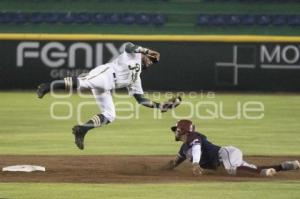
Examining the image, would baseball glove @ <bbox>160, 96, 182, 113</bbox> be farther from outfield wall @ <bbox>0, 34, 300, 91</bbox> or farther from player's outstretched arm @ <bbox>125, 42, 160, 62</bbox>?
outfield wall @ <bbox>0, 34, 300, 91</bbox>

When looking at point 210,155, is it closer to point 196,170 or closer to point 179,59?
point 196,170

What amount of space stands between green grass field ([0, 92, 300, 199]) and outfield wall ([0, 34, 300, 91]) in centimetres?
51

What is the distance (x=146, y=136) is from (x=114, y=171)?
4.63 meters

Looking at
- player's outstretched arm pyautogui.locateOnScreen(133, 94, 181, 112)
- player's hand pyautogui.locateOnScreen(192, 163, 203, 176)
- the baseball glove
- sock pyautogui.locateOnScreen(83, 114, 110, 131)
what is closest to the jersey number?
player's outstretched arm pyautogui.locateOnScreen(133, 94, 181, 112)

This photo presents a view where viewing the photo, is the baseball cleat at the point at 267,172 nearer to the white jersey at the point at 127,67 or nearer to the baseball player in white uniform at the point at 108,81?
the baseball player in white uniform at the point at 108,81

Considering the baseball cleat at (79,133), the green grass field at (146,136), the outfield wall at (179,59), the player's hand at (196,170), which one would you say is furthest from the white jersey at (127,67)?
the outfield wall at (179,59)

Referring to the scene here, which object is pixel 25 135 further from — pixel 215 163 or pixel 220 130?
pixel 215 163

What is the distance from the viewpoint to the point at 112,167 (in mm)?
11578

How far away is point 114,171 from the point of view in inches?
441

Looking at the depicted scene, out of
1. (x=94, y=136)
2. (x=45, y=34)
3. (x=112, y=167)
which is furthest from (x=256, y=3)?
(x=112, y=167)

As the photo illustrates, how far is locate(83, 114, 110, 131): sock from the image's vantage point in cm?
1120

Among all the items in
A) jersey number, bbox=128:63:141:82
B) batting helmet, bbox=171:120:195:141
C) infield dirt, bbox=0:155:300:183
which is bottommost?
infield dirt, bbox=0:155:300:183

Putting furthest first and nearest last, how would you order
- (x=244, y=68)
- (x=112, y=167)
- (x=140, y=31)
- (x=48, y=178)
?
(x=140, y=31)
(x=244, y=68)
(x=112, y=167)
(x=48, y=178)

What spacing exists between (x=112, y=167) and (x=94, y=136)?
4774 mm
